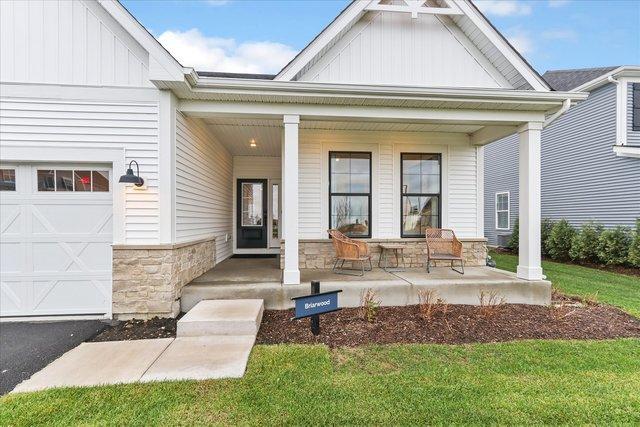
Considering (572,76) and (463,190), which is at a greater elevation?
(572,76)

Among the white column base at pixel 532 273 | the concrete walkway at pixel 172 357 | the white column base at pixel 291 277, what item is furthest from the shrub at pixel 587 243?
the concrete walkway at pixel 172 357

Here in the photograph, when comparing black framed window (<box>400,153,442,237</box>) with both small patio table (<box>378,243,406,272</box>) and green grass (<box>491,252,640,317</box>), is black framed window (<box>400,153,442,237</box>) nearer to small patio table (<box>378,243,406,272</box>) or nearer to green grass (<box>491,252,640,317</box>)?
small patio table (<box>378,243,406,272</box>)

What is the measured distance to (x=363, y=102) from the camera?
191 inches

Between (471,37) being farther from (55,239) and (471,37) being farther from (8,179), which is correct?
(8,179)

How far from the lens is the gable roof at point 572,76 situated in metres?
10.00

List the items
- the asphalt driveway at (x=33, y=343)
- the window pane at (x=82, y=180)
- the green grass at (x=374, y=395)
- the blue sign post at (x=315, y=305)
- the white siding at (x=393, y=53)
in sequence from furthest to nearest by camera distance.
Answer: the white siding at (x=393, y=53) < the window pane at (x=82, y=180) < the blue sign post at (x=315, y=305) < the asphalt driveway at (x=33, y=343) < the green grass at (x=374, y=395)

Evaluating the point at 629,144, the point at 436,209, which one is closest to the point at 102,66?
the point at 436,209

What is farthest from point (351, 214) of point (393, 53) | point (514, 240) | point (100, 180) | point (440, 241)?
point (514, 240)

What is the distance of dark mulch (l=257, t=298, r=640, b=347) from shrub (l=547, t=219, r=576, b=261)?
20.8 feet

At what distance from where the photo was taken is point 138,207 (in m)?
4.35

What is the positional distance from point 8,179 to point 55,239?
1070 millimetres

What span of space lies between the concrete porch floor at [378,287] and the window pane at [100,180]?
191cm

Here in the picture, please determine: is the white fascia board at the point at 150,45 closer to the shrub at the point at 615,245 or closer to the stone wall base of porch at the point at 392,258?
the stone wall base of porch at the point at 392,258

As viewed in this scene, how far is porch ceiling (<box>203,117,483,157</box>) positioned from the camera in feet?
18.9
